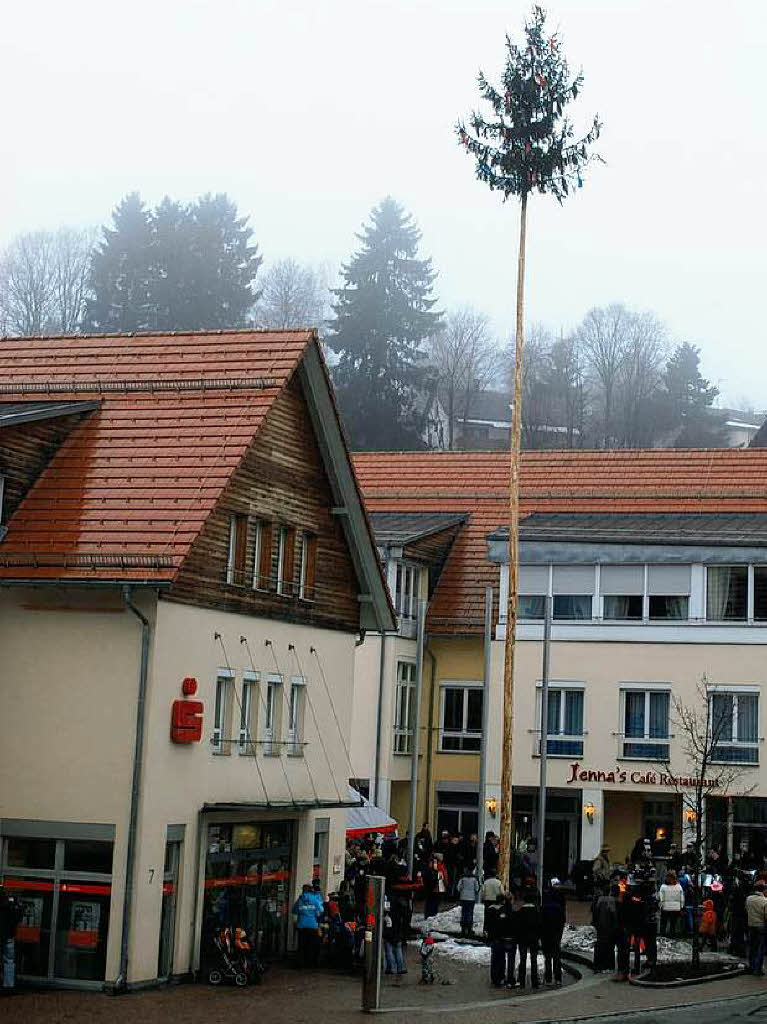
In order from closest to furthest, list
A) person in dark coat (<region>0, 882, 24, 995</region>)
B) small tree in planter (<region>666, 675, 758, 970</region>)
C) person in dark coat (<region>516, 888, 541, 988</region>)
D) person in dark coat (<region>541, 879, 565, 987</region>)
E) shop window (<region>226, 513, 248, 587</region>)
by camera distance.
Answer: person in dark coat (<region>0, 882, 24, 995</region>) < person in dark coat (<region>516, 888, 541, 988</region>) < person in dark coat (<region>541, 879, 565, 987</region>) < shop window (<region>226, 513, 248, 587</region>) < small tree in planter (<region>666, 675, 758, 970</region>)

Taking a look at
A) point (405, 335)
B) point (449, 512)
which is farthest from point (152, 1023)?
point (405, 335)

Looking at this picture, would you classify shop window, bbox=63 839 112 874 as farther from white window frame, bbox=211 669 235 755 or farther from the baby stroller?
white window frame, bbox=211 669 235 755

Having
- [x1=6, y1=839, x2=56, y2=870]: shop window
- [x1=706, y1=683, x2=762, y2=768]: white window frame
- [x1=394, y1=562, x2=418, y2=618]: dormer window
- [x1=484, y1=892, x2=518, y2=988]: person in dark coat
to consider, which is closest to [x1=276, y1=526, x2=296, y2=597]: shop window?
[x1=6, y1=839, x2=56, y2=870]: shop window

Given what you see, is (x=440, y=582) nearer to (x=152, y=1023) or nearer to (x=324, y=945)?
(x=324, y=945)

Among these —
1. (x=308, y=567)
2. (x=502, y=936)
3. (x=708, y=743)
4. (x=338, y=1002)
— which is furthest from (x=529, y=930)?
(x=708, y=743)

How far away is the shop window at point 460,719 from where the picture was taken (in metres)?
44.8

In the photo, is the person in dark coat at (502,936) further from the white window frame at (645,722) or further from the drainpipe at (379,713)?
the white window frame at (645,722)

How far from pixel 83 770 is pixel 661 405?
85.5 metres

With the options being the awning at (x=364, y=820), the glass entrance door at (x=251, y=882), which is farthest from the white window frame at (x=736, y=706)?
the glass entrance door at (x=251, y=882)

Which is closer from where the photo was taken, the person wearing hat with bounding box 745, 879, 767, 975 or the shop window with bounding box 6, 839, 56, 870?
the shop window with bounding box 6, 839, 56, 870

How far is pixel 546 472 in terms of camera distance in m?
49.5

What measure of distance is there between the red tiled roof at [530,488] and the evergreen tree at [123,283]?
33.2 metres

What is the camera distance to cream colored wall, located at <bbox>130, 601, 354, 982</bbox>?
78.9 feet

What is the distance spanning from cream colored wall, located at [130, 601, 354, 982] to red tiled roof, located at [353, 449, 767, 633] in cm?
1420
